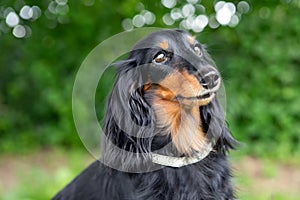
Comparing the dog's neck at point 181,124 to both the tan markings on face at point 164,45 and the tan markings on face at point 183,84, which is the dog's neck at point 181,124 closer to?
the tan markings on face at point 183,84

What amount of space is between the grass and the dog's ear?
1991mm

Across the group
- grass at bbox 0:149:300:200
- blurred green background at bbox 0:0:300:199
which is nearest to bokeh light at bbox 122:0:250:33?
blurred green background at bbox 0:0:300:199

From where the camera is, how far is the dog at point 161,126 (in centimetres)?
301

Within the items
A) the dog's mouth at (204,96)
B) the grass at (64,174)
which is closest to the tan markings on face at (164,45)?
the dog's mouth at (204,96)

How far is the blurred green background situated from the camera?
→ 22.6 feet

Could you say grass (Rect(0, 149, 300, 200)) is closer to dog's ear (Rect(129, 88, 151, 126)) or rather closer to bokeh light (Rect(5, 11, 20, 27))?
dog's ear (Rect(129, 88, 151, 126))

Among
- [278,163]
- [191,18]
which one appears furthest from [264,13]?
[278,163]

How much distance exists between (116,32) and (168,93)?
4.84 m

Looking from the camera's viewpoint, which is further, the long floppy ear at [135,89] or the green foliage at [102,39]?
the green foliage at [102,39]

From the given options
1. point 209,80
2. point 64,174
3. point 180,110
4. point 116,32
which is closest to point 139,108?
point 180,110

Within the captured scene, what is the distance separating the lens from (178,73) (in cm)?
298

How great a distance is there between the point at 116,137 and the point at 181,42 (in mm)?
715

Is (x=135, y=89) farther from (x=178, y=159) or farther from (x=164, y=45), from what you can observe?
(x=178, y=159)

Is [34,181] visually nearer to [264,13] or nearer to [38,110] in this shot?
[38,110]
